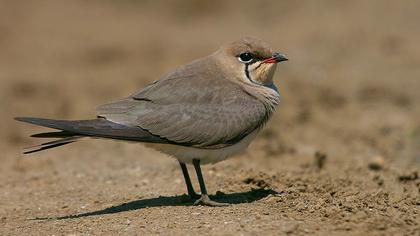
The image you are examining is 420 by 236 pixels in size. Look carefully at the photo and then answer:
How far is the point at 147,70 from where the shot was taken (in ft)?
52.9

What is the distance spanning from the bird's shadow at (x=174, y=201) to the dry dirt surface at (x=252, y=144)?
3cm

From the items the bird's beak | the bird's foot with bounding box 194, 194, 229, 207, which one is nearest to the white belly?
the bird's foot with bounding box 194, 194, 229, 207

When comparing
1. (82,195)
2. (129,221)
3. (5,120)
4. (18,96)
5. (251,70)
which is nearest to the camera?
(129,221)

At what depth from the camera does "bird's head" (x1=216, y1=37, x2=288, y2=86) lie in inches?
324

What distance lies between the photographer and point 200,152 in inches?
308

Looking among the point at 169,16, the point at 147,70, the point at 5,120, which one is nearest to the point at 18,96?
the point at 5,120

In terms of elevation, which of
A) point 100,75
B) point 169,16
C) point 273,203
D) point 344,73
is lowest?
point 273,203

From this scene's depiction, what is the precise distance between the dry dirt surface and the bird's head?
124cm

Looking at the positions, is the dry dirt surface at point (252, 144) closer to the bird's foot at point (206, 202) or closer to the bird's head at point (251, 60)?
the bird's foot at point (206, 202)

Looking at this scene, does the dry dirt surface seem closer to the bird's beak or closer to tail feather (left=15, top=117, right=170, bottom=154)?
tail feather (left=15, top=117, right=170, bottom=154)

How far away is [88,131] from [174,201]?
128cm

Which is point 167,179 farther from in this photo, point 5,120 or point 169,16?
point 169,16

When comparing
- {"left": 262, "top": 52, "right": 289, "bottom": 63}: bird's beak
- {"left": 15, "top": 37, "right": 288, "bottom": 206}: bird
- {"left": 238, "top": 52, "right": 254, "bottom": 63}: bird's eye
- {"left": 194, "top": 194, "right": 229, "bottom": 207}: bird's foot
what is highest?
{"left": 238, "top": 52, "right": 254, "bottom": 63}: bird's eye

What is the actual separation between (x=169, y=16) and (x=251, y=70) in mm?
11551
